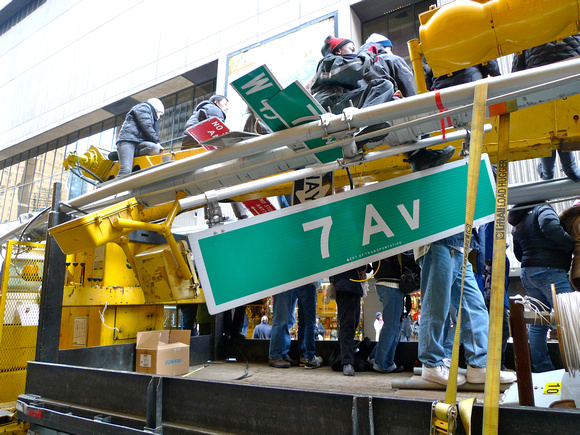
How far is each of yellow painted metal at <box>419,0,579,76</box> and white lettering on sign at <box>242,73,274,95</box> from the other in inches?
28.8

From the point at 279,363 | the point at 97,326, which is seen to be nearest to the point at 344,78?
the point at 279,363

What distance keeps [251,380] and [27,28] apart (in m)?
29.4

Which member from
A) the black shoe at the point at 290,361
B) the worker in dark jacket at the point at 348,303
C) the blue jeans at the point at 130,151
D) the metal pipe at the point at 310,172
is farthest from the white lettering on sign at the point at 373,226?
the blue jeans at the point at 130,151

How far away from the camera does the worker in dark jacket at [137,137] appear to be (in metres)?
5.20

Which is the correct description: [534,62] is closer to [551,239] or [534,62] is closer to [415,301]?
[551,239]

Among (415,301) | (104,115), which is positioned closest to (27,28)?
(104,115)

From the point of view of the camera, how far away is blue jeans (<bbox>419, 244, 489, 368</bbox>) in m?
2.45

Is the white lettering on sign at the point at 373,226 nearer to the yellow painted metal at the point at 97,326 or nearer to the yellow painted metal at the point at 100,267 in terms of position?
the yellow painted metal at the point at 100,267

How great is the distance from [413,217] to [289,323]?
2113mm

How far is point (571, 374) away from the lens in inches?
63.9

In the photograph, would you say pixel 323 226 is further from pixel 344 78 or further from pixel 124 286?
pixel 124 286

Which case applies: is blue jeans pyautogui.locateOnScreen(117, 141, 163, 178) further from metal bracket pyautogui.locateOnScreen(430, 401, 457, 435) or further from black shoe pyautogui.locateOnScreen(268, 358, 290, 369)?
metal bracket pyautogui.locateOnScreen(430, 401, 457, 435)

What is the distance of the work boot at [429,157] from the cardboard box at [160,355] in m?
2.39

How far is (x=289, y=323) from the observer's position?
3.78 meters
